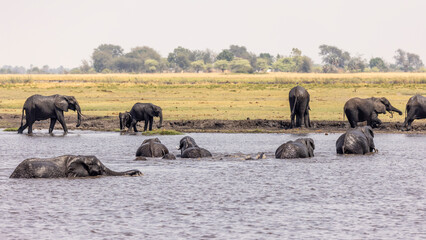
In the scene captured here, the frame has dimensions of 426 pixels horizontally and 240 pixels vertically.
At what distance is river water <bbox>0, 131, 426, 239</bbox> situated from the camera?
11.2m

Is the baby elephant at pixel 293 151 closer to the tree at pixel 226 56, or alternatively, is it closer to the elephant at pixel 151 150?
the elephant at pixel 151 150

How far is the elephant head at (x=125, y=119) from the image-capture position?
3080 centimetres

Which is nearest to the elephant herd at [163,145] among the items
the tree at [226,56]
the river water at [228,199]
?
the river water at [228,199]

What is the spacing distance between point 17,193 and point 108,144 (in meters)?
11.2

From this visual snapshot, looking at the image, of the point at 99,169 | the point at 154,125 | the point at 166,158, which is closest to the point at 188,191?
the point at 99,169

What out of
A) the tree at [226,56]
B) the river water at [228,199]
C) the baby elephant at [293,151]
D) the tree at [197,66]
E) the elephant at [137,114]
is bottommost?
the river water at [228,199]

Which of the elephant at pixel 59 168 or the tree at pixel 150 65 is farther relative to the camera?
the tree at pixel 150 65

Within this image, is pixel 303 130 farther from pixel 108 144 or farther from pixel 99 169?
pixel 99 169

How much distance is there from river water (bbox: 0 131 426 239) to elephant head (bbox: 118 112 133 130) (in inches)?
313

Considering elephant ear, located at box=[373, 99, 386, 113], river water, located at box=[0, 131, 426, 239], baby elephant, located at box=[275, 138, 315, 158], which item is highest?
elephant ear, located at box=[373, 99, 386, 113]

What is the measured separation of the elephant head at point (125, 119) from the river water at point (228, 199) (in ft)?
26.1

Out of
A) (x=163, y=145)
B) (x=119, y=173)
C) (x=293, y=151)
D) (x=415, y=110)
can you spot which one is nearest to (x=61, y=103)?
(x=163, y=145)

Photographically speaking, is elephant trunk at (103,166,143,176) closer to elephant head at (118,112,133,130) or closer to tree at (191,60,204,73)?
elephant head at (118,112,133,130)

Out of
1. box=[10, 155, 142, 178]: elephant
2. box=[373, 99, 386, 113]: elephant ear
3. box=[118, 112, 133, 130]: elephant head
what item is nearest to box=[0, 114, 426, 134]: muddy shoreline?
box=[373, 99, 386, 113]: elephant ear
